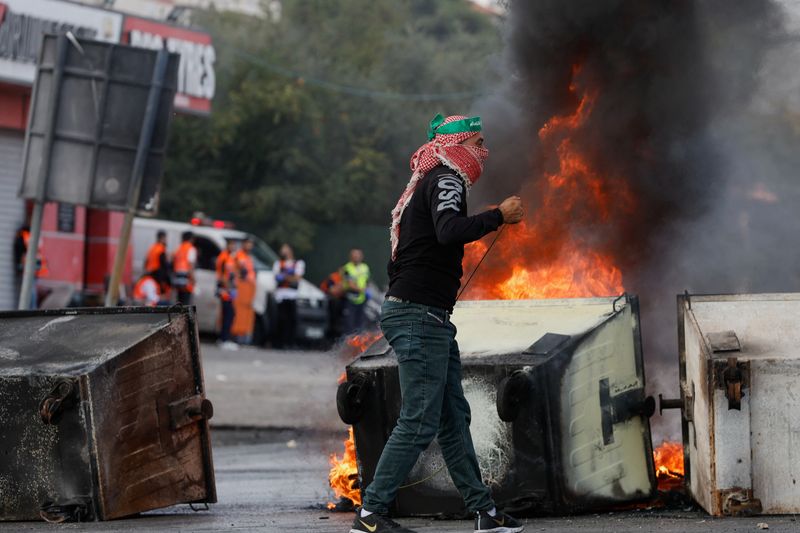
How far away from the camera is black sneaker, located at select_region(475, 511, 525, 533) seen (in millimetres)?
5492

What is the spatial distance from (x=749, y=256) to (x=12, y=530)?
666 centimetres

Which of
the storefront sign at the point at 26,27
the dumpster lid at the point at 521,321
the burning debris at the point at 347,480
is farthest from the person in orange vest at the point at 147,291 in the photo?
the dumpster lid at the point at 521,321

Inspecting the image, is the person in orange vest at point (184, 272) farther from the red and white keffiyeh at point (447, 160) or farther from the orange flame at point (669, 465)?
the red and white keffiyeh at point (447, 160)

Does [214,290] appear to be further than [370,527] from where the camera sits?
Yes

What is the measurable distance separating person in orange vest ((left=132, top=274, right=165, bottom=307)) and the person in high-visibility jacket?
3468mm

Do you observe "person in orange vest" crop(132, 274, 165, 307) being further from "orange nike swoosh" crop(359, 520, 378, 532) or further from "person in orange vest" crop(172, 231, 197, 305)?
"orange nike swoosh" crop(359, 520, 378, 532)

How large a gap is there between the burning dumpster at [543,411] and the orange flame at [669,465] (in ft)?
1.97

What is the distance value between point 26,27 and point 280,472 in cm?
1109

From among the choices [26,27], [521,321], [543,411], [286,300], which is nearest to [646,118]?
[521,321]

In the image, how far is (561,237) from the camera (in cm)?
819

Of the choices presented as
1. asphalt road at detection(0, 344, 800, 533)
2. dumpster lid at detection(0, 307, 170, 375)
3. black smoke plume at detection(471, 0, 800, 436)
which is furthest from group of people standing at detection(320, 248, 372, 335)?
dumpster lid at detection(0, 307, 170, 375)

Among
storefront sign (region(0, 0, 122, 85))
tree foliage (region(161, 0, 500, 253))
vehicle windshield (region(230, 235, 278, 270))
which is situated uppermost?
tree foliage (region(161, 0, 500, 253))

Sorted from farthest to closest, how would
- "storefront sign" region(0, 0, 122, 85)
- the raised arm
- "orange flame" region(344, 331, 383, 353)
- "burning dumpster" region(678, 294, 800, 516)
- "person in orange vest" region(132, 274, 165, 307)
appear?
"person in orange vest" region(132, 274, 165, 307), "storefront sign" region(0, 0, 122, 85), "orange flame" region(344, 331, 383, 353), "burning dumpster" region(678, 294, 800, 516), the raised arm

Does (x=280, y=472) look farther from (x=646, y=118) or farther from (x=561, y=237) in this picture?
(x=646, y=118)
